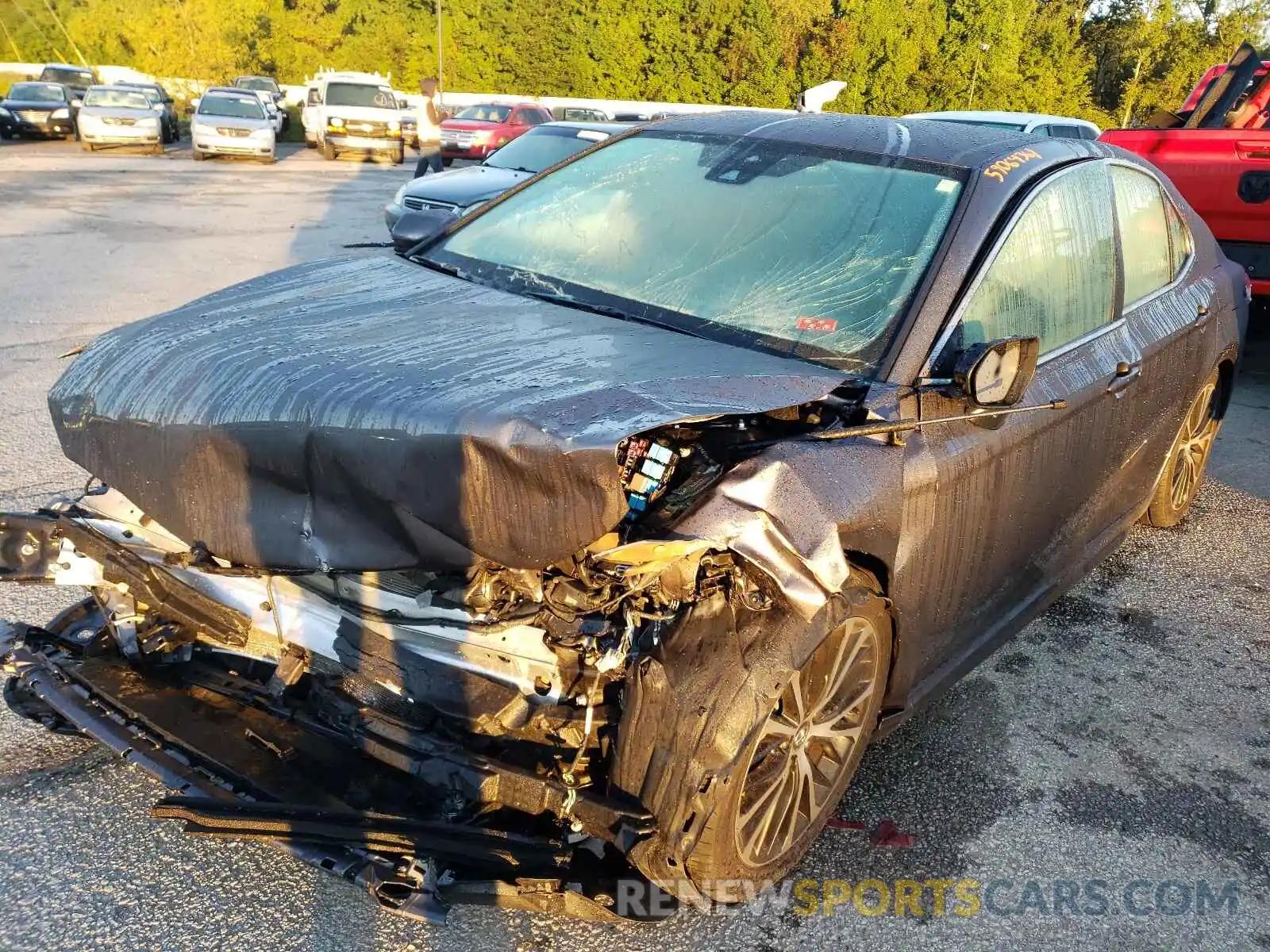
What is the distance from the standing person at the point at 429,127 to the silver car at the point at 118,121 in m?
9.69

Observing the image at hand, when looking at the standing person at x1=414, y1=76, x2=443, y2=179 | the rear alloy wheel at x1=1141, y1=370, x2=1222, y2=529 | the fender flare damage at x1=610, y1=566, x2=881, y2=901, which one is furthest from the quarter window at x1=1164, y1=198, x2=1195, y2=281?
the standing person at x1=414, y1=76, x2=443, y2=179

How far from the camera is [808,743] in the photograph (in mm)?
2482

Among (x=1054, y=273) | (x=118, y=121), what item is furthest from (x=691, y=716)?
(x=118, y=121)

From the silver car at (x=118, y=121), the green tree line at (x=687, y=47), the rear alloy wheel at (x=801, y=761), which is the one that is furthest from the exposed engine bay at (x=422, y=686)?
the green tree line at (x=687, y=47)

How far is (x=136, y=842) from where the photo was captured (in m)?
2.56

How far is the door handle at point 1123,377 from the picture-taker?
338 centimetres

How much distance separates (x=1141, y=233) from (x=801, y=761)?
2635 mm

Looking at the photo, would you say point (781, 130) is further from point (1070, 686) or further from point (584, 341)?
point (1070, 686)

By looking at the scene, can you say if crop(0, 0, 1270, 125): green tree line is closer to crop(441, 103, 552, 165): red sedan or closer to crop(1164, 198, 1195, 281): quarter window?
crop(441, 103, 552, 165): red sedan

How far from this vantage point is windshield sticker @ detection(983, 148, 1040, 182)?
3.04 m

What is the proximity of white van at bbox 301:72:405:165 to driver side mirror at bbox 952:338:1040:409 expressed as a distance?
2345cm

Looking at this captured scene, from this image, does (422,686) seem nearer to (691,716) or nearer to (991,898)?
(691,716)

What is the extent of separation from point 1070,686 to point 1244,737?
55 centimetres

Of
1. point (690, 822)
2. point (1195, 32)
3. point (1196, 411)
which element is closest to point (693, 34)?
point (1195, 32)
